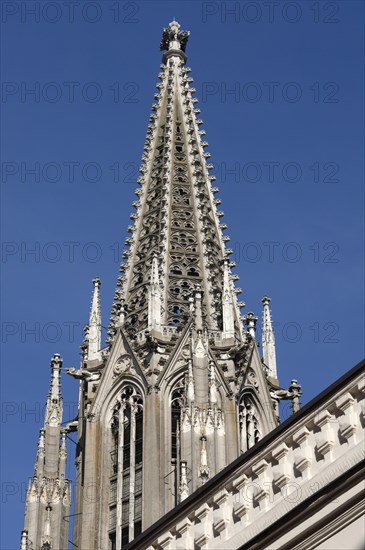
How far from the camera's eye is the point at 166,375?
44.9m

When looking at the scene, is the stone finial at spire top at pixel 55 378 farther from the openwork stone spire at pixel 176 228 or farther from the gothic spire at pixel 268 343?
the gothic spire at pixel 268 343

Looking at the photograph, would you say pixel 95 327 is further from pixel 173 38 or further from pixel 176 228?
pixel 173 38

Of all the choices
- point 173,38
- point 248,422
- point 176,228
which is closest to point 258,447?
point 248,422

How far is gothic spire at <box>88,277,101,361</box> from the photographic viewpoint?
156 ft

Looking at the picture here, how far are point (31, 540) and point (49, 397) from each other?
5.82 m

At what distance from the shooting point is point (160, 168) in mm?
55062

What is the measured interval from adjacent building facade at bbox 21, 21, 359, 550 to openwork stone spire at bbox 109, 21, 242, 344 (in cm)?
6

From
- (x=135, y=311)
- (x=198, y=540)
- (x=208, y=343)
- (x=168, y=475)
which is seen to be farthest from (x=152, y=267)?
(x=198, y=540)

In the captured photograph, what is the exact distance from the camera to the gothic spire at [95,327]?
47656mm

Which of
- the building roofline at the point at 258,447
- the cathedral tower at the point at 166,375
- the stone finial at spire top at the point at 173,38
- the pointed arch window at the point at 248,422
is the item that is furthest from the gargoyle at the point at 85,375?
the building roofline at the point at 258,447

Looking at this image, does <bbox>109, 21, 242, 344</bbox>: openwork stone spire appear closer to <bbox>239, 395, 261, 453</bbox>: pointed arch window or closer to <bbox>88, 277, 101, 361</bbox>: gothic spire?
<bbox>88, 277, 101, 361</bbox>: gothic spire

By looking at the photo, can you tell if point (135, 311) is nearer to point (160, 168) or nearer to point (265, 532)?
point (160, 168)

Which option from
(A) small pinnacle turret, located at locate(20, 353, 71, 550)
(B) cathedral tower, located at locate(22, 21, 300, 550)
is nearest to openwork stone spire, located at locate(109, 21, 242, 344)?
(B) cathedral tower, located at locate(22, 21, 300, 550)

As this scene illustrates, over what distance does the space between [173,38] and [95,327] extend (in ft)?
55.3
